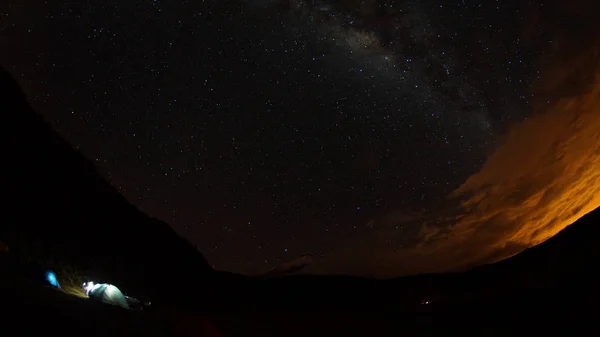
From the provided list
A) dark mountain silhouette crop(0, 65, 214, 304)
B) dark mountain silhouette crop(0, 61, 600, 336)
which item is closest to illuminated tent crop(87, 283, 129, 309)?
dark mountain silhouette crop(0, 61, 600, 336)

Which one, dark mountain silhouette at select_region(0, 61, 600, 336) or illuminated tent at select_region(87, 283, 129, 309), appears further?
illuminated tent at select_region(87, 283, 129, 309)

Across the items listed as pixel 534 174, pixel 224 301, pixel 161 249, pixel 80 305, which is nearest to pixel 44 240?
pixel 161 249

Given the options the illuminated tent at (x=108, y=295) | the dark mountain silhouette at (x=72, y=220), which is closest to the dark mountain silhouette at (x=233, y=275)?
the dark mountain silhouette at (x=72, y=220)

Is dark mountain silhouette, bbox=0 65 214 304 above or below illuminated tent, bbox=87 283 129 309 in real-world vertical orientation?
above

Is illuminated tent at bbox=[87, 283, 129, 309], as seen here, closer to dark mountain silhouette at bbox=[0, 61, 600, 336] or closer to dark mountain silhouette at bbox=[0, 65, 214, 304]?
dark mountain silhouette at bbox=[0, 61, 600, 336]

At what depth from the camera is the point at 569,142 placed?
4.91 metres

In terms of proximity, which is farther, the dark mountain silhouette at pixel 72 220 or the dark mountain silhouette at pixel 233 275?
the dark mountain silhouette at pixel 72 220

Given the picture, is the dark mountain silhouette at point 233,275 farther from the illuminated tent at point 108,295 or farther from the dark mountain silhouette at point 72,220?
the illuminated tent at point 108,295

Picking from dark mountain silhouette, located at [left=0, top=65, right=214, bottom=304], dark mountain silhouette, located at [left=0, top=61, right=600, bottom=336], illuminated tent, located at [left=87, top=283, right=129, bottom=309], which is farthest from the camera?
dark mountain silhouette, located at [left=0, top=65, right=214, bottom=304]

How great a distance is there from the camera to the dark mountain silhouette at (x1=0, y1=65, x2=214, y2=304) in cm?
737

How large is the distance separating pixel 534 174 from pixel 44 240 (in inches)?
322

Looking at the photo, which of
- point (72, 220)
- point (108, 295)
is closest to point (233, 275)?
point (72, 220)

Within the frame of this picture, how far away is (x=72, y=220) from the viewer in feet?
27.8

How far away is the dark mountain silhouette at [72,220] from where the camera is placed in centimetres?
737
